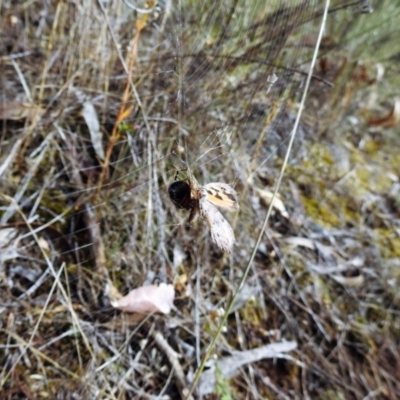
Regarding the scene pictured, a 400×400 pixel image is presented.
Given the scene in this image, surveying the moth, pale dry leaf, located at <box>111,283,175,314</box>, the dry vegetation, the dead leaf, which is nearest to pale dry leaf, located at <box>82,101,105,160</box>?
the dry vegetation

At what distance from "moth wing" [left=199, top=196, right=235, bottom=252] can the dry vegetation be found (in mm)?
194

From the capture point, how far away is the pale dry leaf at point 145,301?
0.96m

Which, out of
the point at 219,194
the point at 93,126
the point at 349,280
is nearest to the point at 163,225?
the point at 93,126

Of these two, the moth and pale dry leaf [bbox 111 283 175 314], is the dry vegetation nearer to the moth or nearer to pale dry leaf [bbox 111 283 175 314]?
pale dry leaf [bbox 111 283 175 314]

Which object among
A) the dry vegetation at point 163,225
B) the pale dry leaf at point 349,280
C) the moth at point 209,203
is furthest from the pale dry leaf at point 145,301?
the pale dry leaf at point 349,280

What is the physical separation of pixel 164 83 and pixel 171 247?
0.45 m

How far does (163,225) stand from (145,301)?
0.20 m

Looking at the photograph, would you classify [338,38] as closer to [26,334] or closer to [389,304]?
[389,304]

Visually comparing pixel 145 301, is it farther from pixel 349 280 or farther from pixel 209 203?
pixel 349 280

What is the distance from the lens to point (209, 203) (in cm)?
60

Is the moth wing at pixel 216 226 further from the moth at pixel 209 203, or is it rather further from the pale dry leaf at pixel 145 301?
the pale dry leaf at pixel 145 301

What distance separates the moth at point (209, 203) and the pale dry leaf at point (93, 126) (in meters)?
0.64

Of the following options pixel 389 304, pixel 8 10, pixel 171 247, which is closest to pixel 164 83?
pixel 171 247

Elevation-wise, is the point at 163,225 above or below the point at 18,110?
below
